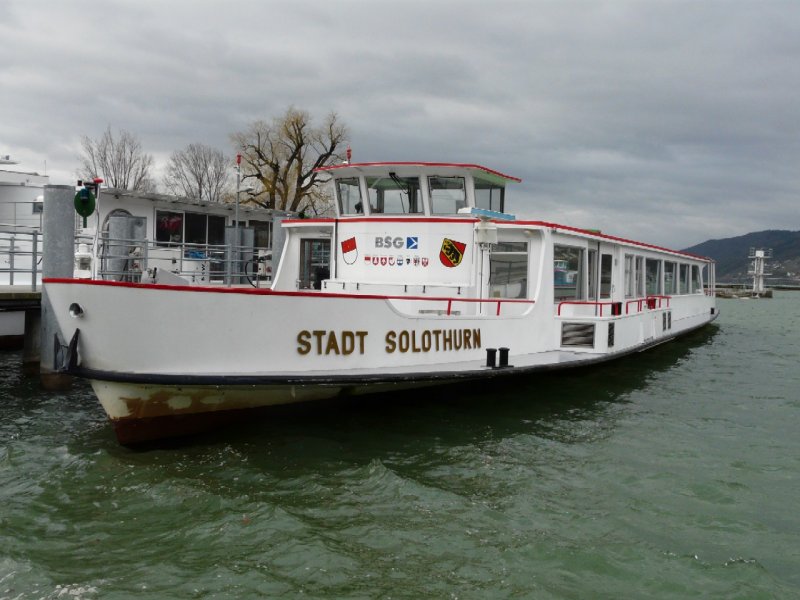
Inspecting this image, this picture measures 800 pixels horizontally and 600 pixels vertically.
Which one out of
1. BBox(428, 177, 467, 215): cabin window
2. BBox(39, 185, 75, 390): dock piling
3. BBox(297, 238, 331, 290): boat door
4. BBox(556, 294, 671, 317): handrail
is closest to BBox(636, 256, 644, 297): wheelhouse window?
BBox(556, 294, 671, 317): handrail

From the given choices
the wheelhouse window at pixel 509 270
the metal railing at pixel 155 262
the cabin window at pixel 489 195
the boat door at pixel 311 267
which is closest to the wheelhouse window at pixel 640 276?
the cabin window at pixel 489 195

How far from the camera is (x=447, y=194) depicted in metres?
10.6

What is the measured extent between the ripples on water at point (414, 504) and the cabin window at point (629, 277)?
16.1 feet

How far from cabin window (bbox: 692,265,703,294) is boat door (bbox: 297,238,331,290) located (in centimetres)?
→ 1368

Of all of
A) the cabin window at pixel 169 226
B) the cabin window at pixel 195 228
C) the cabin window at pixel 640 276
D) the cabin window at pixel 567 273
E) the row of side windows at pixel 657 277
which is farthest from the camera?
the cabin window at pixel 195 228

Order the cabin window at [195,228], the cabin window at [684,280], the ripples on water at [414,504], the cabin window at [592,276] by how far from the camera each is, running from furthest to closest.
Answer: the cabin window at [195,228], the cabin window at [684,280], the cabin window at [592,276], the ripples on water at [414,504]

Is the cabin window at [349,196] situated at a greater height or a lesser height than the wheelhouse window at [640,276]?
greater

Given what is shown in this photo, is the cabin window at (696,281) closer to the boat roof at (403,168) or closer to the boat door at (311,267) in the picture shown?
the boat roof at (403,168)

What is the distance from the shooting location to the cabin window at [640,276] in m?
15.2

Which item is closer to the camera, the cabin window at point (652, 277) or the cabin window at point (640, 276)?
the cabin window at point (640, 276)

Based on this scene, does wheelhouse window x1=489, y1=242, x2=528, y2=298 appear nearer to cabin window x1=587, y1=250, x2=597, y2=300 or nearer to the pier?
cabin window x1=587, y1=250, x2=597, y2=300

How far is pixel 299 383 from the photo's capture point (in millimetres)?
7414

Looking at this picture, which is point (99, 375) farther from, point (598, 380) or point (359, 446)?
point (598, 380)

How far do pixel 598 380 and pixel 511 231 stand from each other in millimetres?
3465
